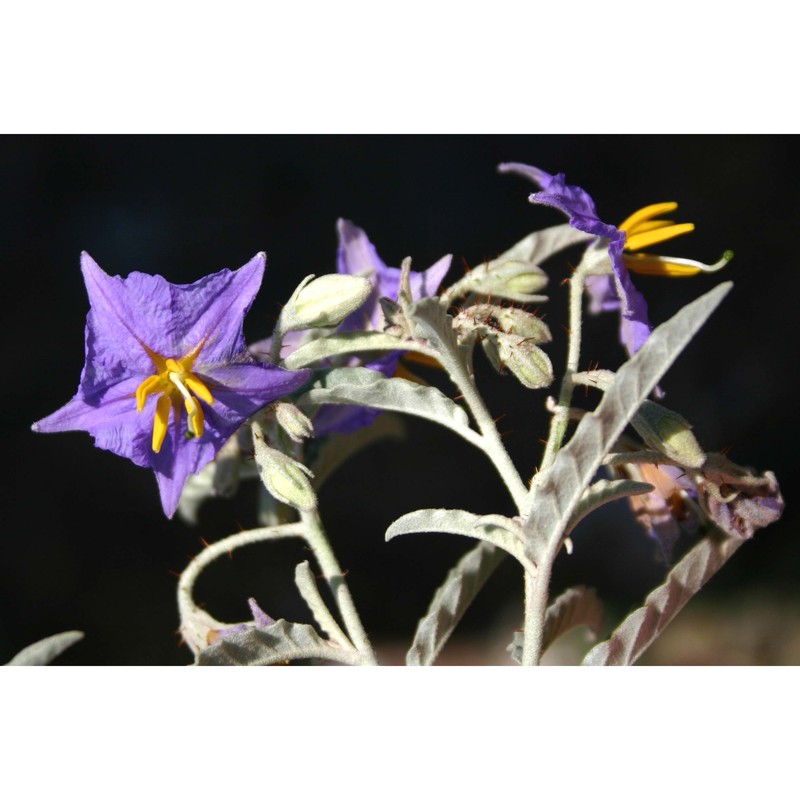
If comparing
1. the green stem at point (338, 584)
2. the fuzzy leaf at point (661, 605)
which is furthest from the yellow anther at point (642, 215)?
the green stem at point (338, 584)

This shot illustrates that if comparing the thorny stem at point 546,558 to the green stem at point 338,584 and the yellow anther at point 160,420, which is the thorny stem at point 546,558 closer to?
the green stem at point 338,584

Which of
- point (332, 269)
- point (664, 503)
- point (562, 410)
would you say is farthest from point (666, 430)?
point (332, 269)

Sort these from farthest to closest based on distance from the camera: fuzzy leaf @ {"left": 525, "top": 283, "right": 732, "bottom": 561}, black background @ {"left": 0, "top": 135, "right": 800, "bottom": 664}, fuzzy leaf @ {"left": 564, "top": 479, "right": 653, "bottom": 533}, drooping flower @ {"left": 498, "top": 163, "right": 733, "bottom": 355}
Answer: black background @ {"left": 0, "top": 135, "right": 800, "bottom": 664}
drooping flower @ {"left": 498, "top": 163, "right": 733, "bottom": 355}
fuzzy leaf @ {"left": 564, "top": 479, "right": 653, "bottom": 533}
fuzzy leaf @ {"left": 525, "top": 283, "right": 732, "bottom": 561}

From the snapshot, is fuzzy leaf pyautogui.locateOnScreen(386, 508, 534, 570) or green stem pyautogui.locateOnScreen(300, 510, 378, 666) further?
green stem pyautogui.locateOnScreen(300, 510, 378, 666)

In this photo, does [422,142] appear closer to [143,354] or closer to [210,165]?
[210,165]

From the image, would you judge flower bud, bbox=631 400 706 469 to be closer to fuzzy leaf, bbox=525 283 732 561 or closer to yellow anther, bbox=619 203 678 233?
fuzzy leaf, bbox=525 283 732 561

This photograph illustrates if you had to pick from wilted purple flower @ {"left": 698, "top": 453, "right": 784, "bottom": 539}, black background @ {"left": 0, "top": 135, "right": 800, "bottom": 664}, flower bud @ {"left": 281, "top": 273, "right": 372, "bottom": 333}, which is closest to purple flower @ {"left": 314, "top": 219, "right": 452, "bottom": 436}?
flower bud @ {"left": 281, "top": 273, "right": 372, "bottom": 333}

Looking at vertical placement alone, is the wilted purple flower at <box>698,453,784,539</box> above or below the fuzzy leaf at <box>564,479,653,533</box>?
below
